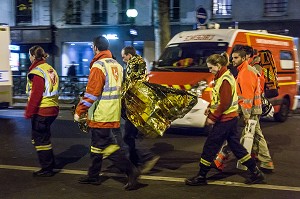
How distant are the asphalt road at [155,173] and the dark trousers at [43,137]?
256 millimetres

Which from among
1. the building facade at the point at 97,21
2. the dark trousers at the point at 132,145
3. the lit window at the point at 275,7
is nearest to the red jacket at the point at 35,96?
the dark trousers at the point at 132,145

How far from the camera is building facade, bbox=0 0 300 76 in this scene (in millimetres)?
22031

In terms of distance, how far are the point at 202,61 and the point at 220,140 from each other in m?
4.54

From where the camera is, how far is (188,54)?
1062cm

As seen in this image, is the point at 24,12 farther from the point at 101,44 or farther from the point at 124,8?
the point at 101,44

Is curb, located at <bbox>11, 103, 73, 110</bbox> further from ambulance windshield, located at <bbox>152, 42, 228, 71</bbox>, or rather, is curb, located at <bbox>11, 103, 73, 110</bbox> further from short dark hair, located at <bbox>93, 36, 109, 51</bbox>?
short dark hair, located at <bbox>93, 36, 109, 51</bbox>

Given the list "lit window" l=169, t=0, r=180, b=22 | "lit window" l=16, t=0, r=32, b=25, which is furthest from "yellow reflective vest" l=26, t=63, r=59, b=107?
"lit window" l=16, t=0, r=32, b=25

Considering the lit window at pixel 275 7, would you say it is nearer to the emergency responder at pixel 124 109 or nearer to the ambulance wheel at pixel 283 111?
the ambulance wheel at pixel 283 111

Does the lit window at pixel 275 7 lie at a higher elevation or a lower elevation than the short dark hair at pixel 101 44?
higher

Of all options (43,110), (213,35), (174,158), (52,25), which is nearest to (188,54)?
(213,35)

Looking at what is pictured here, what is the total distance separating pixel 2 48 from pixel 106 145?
8499mm

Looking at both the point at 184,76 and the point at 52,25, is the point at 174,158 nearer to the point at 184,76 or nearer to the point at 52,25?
the point at 184,76

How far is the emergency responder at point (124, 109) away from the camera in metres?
6.52

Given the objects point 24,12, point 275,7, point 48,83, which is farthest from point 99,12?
point 48,83
